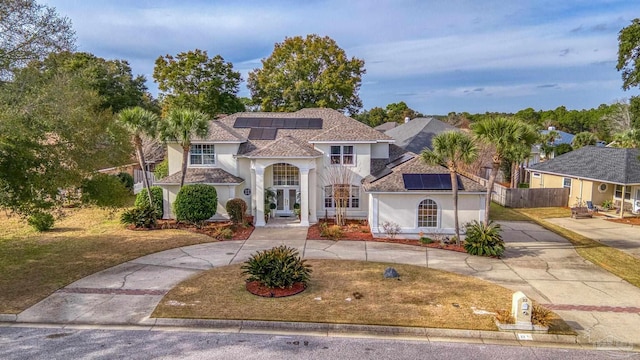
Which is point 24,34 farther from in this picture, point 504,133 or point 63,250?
point 504,133

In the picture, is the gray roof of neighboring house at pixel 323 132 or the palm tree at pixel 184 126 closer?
the palm tree at pixel 184 126

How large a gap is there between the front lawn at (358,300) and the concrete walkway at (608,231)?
32.6 feet

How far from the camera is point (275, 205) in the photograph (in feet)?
76.6

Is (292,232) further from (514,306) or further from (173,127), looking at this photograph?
(514,306)

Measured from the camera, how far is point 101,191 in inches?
603

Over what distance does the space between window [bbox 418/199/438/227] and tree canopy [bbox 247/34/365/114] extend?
21.3 meters

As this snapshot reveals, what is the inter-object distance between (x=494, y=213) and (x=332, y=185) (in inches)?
445

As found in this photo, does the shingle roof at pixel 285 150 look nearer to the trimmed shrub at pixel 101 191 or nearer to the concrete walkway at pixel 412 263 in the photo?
the concrete walkway at pixel 412 263

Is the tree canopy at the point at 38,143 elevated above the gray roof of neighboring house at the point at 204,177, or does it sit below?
above

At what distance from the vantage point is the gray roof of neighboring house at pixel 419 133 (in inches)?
1342

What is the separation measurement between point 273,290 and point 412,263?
6043mm

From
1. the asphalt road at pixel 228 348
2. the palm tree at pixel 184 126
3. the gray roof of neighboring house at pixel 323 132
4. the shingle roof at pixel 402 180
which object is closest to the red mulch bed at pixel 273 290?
the asphalt road at pixel 228 348

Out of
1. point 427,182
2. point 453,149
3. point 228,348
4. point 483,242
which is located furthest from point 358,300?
point 427,182

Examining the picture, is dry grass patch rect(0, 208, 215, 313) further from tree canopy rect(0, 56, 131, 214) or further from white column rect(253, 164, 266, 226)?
white column rect(253, 164, 266, 226)
